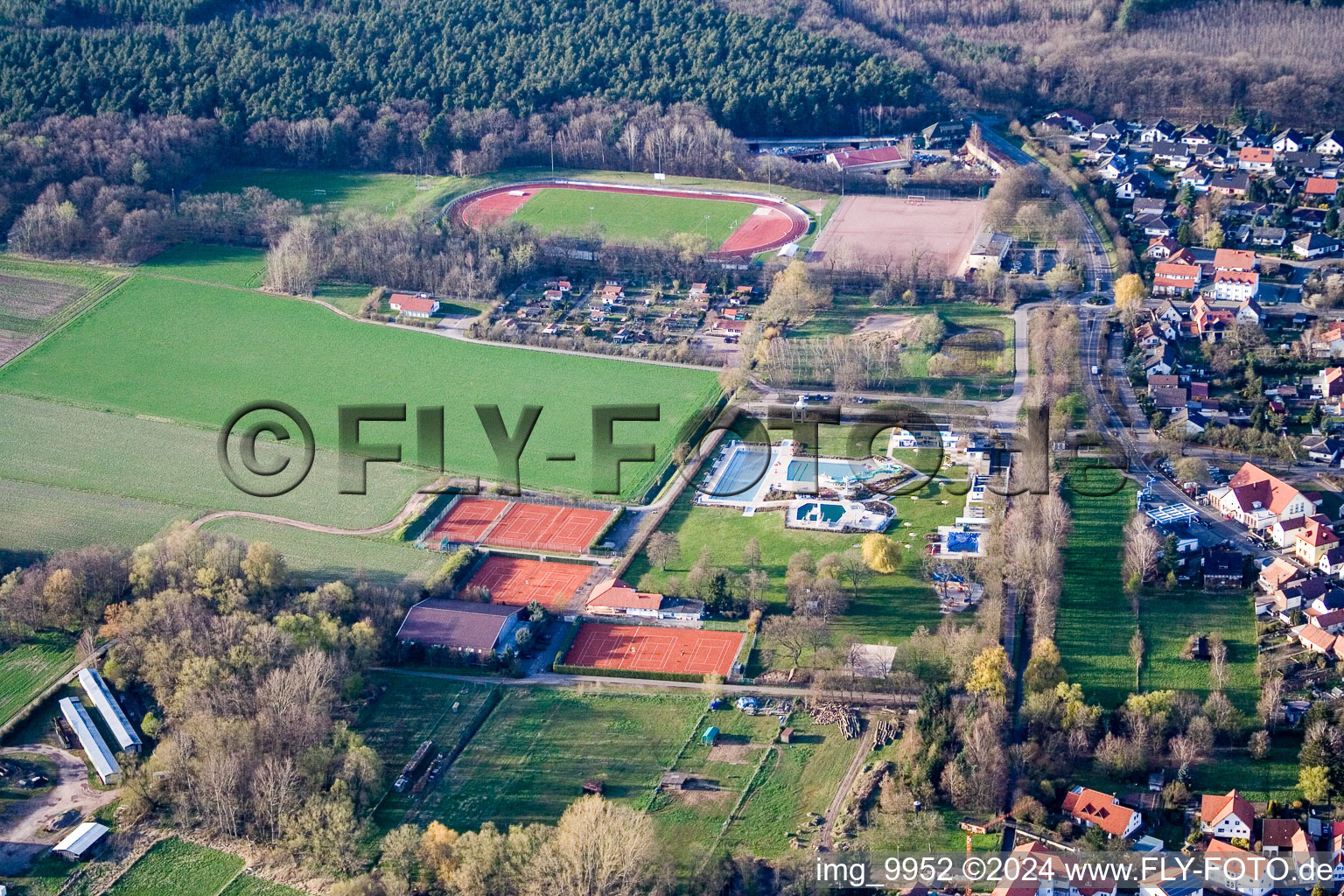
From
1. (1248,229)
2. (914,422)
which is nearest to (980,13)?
(1248,229)

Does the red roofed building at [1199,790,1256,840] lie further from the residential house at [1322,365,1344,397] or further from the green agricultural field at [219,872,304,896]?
the residential house at [1322,365,1344,397]

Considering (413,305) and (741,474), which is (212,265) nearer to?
(413,305)

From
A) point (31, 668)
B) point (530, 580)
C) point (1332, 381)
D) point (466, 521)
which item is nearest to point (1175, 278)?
point (1332, 381)

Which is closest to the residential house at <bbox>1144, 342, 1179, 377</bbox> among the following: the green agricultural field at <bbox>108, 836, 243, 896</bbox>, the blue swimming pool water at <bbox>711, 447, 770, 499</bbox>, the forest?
the blue swimming pool water at <bbox>711, 447, 770, 499</bbox>

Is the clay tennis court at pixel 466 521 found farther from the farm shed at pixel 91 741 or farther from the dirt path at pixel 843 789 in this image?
the dirt path at pixel 843 789

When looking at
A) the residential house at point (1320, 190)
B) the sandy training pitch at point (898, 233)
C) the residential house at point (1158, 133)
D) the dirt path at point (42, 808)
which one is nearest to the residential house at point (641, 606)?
the dirt path at point (42, 808)

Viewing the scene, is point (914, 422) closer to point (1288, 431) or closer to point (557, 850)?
point (1288, 431)
